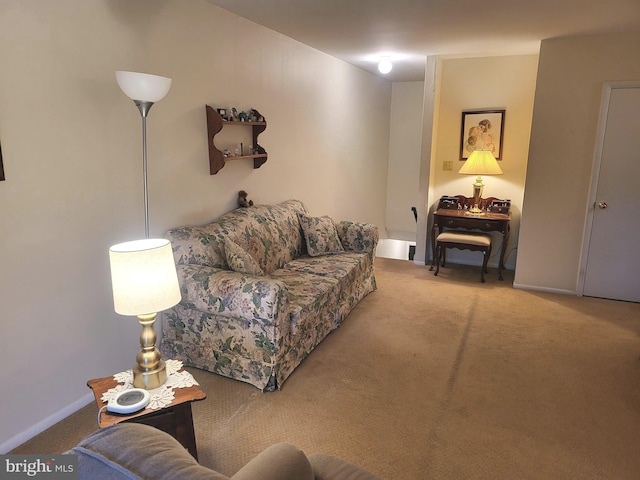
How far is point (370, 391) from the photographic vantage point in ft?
8.75

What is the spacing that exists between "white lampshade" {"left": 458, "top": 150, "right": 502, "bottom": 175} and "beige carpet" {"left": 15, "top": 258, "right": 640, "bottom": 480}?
1668 mm

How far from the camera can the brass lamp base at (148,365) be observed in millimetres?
1861

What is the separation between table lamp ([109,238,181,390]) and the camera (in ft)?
5.83

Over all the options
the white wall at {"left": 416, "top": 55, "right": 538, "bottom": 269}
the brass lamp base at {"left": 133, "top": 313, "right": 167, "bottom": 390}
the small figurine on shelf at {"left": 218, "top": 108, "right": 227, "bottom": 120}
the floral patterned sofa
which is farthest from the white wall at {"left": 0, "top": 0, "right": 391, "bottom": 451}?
the white wall at {"left": 416, "top": 55, "right": 538, "bottom": 269}

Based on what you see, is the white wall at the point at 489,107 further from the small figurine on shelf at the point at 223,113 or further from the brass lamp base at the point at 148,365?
the brass lamp base at the point at 148,365

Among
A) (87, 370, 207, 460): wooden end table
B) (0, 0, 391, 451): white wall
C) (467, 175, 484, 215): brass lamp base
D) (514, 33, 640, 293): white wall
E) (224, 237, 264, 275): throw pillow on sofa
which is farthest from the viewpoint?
(467, 175, 484, 215): brass lamp base

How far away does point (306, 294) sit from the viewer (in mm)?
3018

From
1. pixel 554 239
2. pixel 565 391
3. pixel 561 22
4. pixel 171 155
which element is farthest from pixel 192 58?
pixel 554 239

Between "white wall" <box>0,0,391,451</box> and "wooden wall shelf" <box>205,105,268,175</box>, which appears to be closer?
"white wall" <box>0,0,391,451</box>

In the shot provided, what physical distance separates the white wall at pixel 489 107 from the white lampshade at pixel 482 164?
33 cm

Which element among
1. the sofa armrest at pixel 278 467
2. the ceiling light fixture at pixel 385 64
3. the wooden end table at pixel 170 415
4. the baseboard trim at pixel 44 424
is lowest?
the baseboard trim at pixel 44 424

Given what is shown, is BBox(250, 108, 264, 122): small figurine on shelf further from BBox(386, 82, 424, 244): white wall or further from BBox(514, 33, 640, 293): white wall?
BBox(386, 82, 424, 244): white wall

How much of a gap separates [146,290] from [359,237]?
8.54 ft

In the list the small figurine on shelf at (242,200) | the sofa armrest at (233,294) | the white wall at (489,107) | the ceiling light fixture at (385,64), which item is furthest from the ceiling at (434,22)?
the sofa armrest at (233,294)
